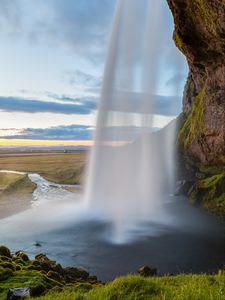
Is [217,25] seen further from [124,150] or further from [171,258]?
[124,150]

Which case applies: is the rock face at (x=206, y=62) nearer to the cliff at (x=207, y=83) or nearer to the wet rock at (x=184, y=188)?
the cliff at (x=207, y=83)

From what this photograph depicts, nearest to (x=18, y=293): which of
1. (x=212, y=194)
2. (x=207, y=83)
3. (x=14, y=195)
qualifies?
(x=212, y=194)

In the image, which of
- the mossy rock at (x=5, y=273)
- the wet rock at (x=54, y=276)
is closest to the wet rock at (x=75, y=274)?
the wet rock at (x=54, y=276)

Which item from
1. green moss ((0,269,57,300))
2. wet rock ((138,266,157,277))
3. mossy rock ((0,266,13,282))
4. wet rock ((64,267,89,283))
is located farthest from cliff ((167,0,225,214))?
mossy rock ((0,266,13,282))

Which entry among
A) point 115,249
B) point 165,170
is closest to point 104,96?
point 165,170

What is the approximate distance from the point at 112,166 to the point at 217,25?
114ft

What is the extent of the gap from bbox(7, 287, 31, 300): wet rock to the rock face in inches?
1057

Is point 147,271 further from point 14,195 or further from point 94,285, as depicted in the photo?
point 14,195

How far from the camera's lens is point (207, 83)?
49.7m

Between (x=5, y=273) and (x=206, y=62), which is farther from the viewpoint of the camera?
(x=206, y=62)

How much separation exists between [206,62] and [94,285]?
121ft

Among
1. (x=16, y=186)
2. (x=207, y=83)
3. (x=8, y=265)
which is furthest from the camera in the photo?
(x=16, y=186)

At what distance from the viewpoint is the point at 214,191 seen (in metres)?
47.0

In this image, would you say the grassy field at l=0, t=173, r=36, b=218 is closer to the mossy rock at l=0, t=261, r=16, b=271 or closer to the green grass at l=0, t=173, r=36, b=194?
the green grass at l=0, t=173, r=36, b=194
